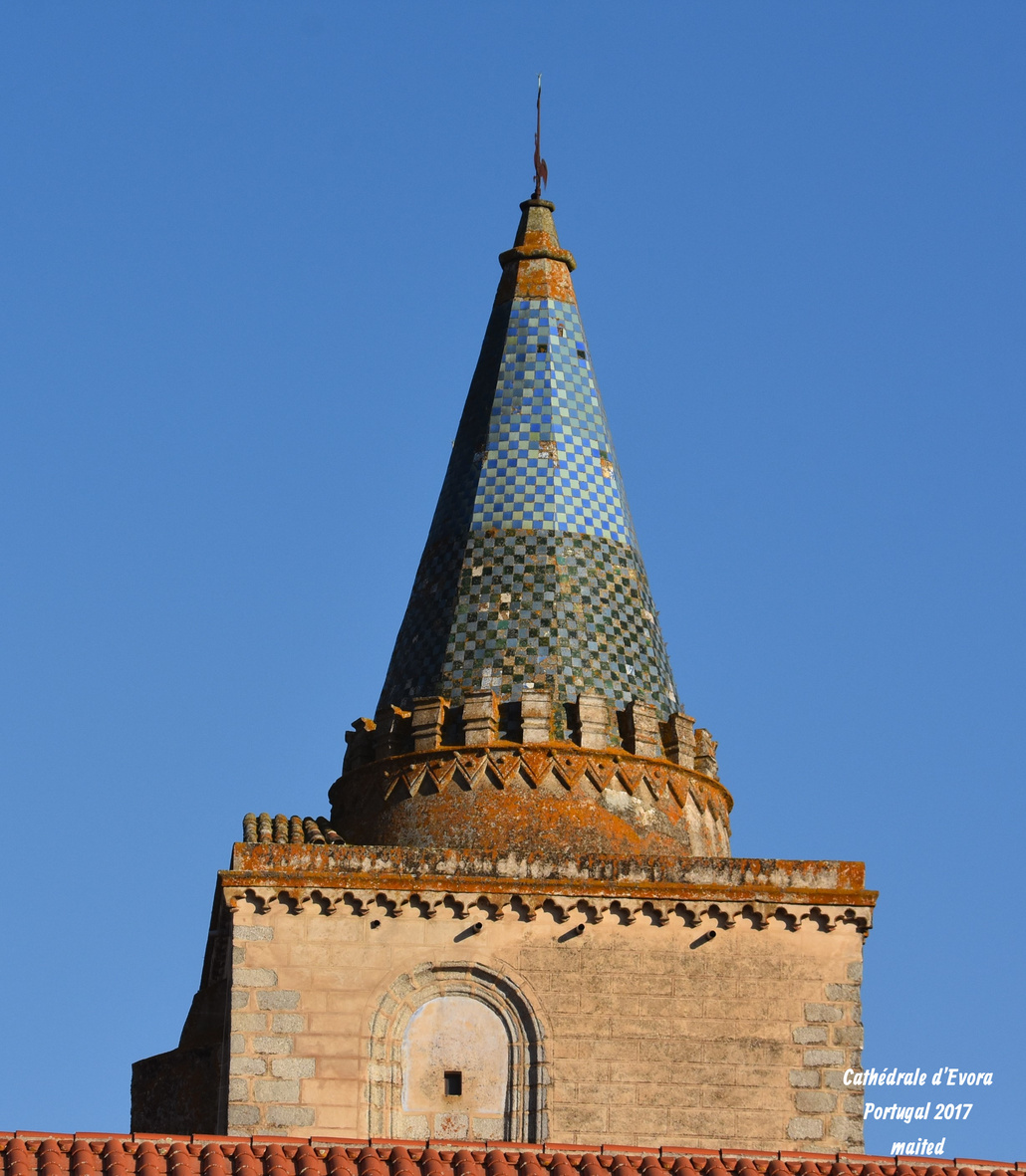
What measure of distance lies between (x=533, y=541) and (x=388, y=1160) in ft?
28.5

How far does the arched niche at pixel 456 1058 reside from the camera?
29.9m

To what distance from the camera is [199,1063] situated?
1292 inches

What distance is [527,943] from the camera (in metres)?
30.5

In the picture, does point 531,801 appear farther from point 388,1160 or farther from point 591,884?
point 388,1160

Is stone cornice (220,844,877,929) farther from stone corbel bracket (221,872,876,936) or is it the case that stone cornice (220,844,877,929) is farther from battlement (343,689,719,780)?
battlement (343,689,719,780)

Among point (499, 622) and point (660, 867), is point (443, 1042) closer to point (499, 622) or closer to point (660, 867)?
point (660, 867)

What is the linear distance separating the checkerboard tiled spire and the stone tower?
0.07 m

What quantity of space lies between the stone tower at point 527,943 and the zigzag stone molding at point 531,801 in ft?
0.08

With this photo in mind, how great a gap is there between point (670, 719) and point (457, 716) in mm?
2368

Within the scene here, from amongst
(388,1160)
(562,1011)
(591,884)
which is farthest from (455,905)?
(388,1160)

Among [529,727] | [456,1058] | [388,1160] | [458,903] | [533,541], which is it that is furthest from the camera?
[533,541]

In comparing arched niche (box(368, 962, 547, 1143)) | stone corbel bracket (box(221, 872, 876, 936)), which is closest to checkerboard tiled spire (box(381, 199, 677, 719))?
stone corbel bracket (box(221, 872, 876, 936))

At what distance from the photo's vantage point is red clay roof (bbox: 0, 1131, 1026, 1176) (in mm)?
26781

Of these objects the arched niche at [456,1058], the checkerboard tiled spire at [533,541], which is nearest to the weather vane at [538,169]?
the checkerboard tiled spire at [533,541]
